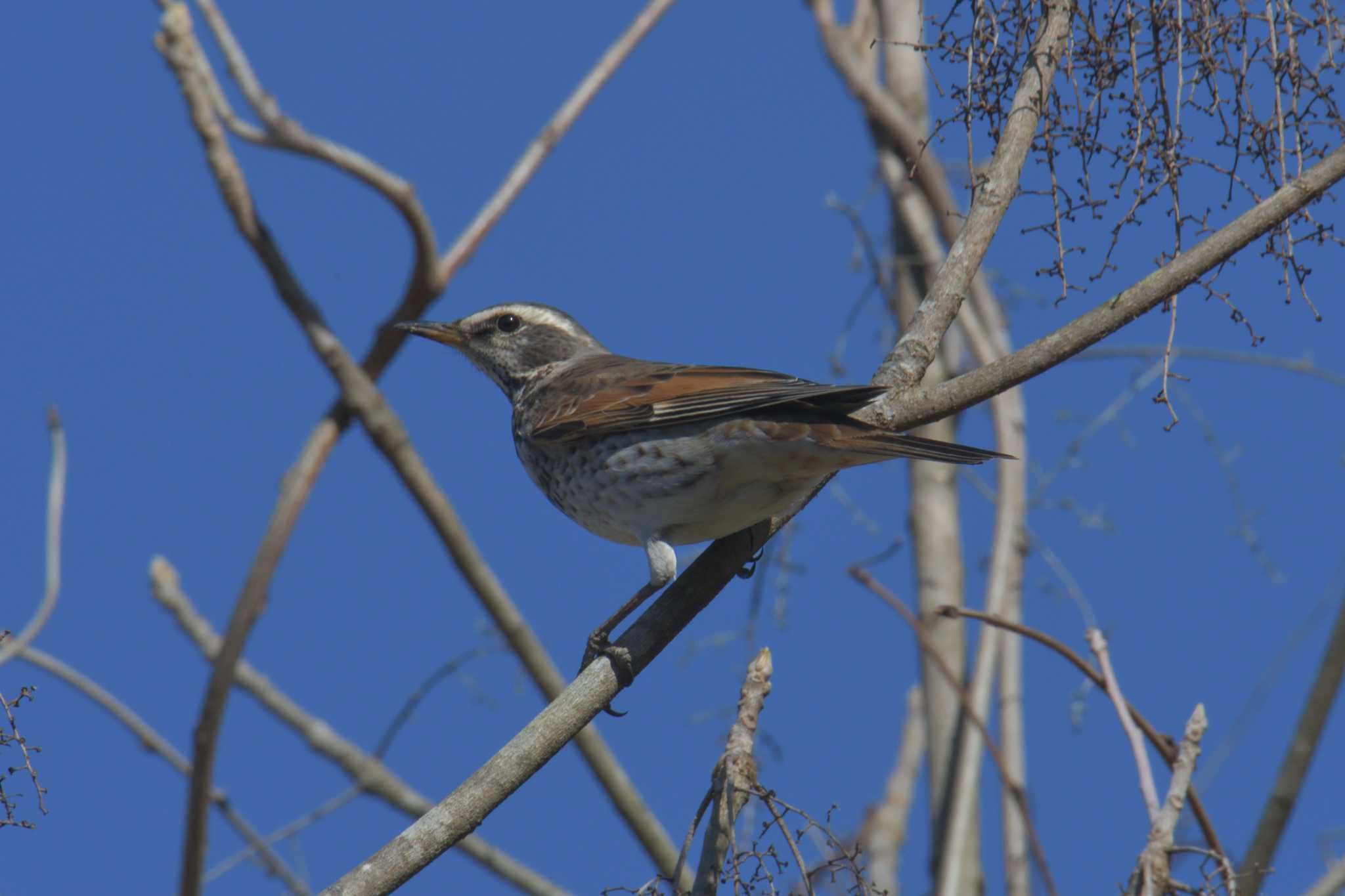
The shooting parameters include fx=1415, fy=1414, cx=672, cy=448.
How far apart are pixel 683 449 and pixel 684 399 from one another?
0.74 feet

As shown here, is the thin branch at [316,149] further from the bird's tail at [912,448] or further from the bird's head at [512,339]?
the bird's tail at [912,448]

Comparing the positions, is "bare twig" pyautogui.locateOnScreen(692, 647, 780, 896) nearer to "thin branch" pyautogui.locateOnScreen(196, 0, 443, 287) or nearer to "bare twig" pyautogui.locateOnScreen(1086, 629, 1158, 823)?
"bare twig" pyautogui.locateOnScreen(1086, 629, 1158, 823)

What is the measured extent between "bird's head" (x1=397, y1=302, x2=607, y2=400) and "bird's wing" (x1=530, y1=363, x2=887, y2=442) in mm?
1308

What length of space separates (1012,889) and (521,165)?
5.33 m

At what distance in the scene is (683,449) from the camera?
5684 millimetres

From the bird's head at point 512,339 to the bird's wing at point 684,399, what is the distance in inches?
51.5

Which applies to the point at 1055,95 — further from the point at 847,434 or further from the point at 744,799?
the point at 744,799

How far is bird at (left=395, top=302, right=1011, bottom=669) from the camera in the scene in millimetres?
5062

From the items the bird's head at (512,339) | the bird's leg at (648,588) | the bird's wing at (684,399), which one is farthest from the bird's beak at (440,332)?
the bird's leg at (648,588)

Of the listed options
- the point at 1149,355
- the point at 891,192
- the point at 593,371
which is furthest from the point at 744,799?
the point at 891,192

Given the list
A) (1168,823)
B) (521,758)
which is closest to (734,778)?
(521,758)

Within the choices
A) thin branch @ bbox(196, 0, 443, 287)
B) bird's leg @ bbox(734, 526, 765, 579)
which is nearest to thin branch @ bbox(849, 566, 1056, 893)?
bird's leg @ bbox(734, 526, 765, 579)

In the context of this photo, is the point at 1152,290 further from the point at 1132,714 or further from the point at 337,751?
the point at 337,751

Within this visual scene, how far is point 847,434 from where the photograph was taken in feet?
16.3
